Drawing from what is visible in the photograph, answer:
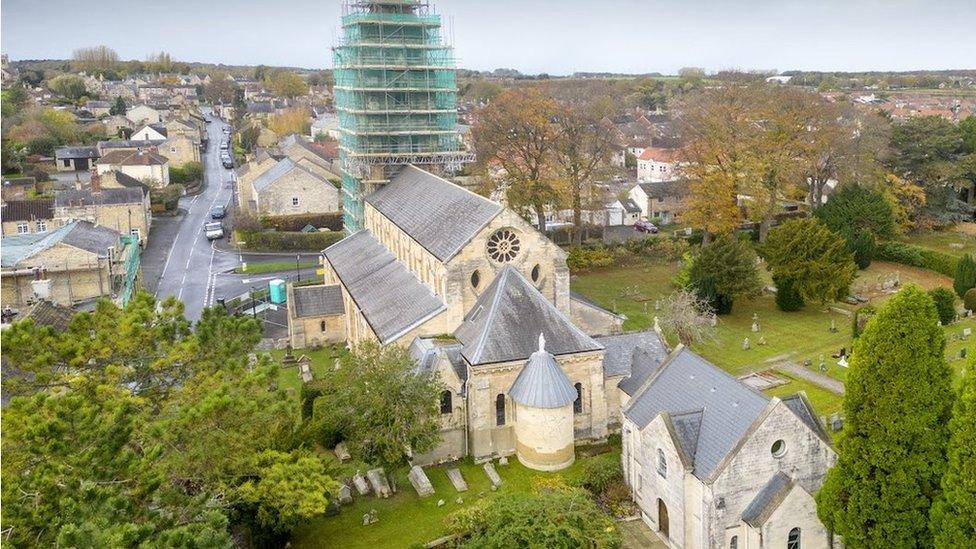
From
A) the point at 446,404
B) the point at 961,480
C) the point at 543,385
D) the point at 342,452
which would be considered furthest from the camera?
the point at 342,452

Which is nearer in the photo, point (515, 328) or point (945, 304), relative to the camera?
point (515, 328)

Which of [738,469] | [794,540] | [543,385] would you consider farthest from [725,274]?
[738,469]

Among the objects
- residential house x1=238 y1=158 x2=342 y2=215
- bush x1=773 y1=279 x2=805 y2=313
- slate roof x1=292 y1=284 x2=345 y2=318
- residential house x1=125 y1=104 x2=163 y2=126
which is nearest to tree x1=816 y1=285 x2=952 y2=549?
bush x1=773 y1=279 x2=805 y2=313

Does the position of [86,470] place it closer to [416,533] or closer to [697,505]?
[416,533]

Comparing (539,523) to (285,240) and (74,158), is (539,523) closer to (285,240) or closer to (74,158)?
(285,240)

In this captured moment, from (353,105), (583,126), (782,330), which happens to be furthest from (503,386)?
(583,126)

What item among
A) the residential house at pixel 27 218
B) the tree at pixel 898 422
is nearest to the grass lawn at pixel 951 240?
the tree at pixel 898 422

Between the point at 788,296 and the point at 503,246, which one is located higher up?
the point at 503,246
